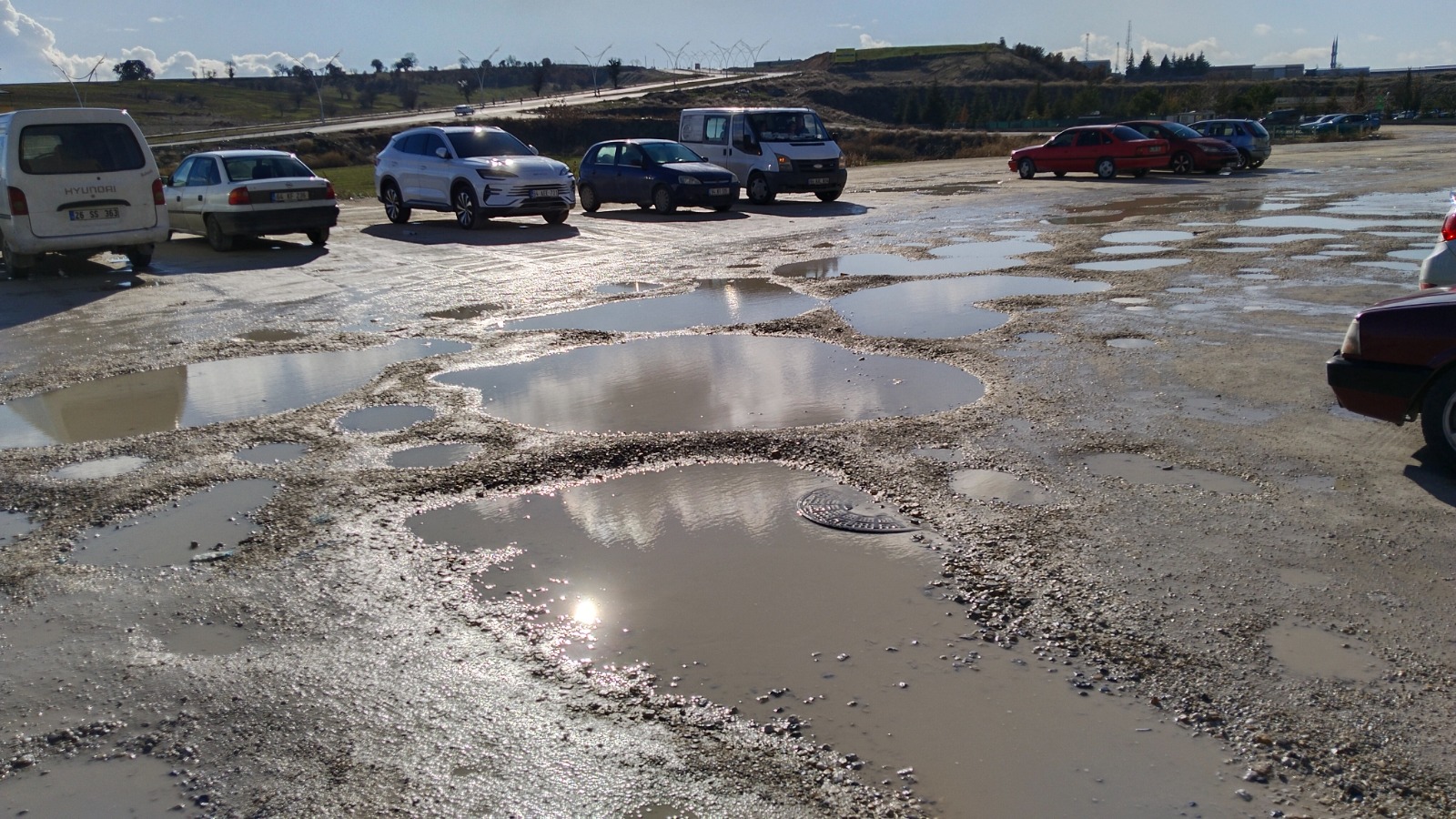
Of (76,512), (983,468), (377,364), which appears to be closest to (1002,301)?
(983,468)

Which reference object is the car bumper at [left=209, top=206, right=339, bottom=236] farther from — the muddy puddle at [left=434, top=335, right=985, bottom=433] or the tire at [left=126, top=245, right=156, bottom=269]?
the muddy puddle at [left=434, top=335, right=985, bottom=433]

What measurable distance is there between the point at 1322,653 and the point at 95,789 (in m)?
4.28

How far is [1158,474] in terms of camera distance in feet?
19.1

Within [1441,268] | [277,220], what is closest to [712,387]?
[1441,268]

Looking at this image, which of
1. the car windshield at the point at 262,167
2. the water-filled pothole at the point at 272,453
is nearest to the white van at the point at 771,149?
the car windshield at the point at 262,167

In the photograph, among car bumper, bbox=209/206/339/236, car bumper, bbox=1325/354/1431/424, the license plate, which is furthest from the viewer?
car bumper, bbox=209/206/339/236

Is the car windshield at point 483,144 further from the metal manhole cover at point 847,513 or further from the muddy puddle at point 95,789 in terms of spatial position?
the muddy puddle at point 95,789

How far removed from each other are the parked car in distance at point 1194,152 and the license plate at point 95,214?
2535 centimetres

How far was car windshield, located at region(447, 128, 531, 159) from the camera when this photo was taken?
781 inches

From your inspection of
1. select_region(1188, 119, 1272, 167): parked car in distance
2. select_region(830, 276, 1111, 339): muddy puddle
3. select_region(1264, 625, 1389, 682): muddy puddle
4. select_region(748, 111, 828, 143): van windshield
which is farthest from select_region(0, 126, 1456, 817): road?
select_region(1188, 119, 1272, 167): parked car in distance

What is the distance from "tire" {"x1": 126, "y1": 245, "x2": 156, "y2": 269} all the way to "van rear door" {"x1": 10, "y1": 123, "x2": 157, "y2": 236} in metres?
0.58

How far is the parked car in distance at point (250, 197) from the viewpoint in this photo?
1681 cm

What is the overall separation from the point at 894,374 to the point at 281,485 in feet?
14.6

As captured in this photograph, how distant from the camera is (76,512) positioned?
5.67 meters
